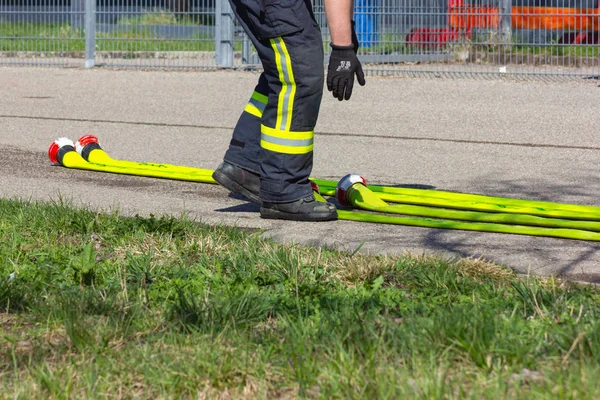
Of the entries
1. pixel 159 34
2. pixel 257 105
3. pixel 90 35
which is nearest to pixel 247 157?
pixel 257 105

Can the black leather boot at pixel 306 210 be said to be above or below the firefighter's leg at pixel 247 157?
below

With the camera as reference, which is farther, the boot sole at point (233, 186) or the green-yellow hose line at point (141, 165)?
the green-yellow hose line at point (141, 165)

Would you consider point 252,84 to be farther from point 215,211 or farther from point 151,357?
point 151,357

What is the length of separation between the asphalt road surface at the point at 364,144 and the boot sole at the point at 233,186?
8 cm

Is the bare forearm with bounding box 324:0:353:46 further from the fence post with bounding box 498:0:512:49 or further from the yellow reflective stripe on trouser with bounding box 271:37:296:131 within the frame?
the fence post with bounding box 498:0:512:49

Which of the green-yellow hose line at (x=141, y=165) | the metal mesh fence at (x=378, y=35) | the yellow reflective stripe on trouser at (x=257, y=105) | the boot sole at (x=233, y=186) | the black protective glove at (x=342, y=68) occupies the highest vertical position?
the metal mesh fence at (x=378, y=35)

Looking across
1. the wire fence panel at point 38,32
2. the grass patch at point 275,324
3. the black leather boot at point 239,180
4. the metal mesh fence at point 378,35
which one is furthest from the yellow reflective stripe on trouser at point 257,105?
the wire fence panel at point 38,32

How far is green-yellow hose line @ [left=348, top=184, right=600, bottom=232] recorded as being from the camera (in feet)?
15.2

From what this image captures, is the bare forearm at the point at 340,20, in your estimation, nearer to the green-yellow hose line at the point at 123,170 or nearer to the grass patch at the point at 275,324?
the grass patch at the point at 275,324

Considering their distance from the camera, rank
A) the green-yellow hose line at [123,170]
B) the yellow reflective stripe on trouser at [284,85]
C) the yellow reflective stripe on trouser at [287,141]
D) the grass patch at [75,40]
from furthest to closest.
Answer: the grass patch at [75,40]
the green-yellow hose line at [123,170]
the yellow reflective stripe on trouser at [287,141]
the yellow reflective stripe on trouser at [284,85]

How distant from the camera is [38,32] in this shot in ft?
48.1

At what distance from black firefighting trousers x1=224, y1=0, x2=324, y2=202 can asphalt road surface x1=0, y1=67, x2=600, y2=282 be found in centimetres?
27

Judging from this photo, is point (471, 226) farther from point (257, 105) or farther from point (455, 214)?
point (257, 105)

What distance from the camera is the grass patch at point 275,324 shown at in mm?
2504
